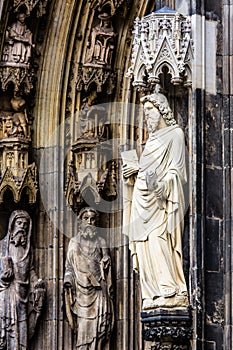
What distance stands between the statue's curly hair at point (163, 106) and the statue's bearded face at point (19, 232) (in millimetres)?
3150

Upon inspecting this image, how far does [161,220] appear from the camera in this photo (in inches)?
936

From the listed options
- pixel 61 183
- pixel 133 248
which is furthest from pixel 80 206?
pixel 133 248

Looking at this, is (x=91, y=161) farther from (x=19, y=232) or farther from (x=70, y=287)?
(x=70, y=287)

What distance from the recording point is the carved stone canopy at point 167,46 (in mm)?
23922

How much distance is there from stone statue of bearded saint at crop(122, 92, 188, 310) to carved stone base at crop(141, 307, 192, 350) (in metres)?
0.08

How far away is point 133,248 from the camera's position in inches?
943

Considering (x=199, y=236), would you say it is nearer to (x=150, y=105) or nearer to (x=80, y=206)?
(x=150, y=105)

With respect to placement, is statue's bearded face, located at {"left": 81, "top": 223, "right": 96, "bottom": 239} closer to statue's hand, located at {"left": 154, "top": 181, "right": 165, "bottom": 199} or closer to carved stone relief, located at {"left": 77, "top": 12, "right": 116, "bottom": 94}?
carved stone relief, located at {"left": 77, "top": 12, "right": 116, "bottom": 94}

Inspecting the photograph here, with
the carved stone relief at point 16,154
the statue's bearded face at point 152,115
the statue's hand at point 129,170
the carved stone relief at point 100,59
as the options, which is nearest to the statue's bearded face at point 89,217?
the carved stone relief at point 16,154

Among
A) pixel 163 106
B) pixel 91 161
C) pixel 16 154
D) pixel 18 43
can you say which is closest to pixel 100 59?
pixel 18 43

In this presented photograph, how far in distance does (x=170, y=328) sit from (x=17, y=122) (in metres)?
4.10

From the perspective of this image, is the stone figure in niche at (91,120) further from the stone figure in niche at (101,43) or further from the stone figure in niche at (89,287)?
the stone figure in niche at (89,287)

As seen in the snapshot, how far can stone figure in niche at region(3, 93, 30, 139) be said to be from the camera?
26812mm

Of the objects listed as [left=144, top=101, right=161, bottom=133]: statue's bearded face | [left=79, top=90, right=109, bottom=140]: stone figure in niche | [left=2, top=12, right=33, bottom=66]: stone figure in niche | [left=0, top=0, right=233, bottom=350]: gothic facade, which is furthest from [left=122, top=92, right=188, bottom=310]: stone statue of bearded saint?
[left=2, top=12, right=33, bottom=66]: stone figure in niche
